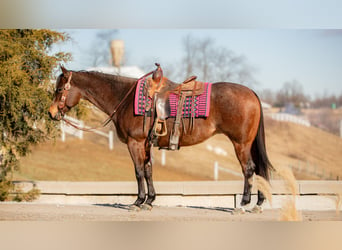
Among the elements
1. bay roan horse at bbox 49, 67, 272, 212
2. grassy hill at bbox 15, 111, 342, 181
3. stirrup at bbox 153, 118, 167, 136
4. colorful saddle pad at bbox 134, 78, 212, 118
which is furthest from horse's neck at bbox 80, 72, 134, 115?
grassy hill at bbox 15, 111, 342, 181

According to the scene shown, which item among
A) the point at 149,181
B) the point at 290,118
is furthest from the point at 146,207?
the point at 290,118

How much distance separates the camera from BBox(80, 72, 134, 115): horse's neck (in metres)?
9.56

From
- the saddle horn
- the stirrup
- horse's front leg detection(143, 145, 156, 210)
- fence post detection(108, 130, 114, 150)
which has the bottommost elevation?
fence post detection(108, 130, 114, 150)

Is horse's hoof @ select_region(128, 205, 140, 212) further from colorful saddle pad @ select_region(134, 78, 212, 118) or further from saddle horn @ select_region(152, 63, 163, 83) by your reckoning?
saddle horn @ select_region(152, 63, 163, 83)

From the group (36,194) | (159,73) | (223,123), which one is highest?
(159,73)

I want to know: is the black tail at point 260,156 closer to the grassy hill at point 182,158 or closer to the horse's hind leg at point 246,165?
the horse's hind leg at point 246,165

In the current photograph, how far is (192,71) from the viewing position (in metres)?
28.1

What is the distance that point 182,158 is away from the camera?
31.0 m

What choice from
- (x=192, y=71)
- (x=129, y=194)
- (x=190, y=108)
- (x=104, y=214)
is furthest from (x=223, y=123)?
(x=192, y=71)

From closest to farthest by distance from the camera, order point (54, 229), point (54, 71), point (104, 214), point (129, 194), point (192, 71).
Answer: point (54, 229) → point (104, 214) → point (129, 194) → point (54, 71) → point (192, 71)

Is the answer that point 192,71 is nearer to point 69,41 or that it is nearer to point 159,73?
point 69,41

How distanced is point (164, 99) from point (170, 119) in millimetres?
323

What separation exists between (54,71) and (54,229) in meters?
5.95

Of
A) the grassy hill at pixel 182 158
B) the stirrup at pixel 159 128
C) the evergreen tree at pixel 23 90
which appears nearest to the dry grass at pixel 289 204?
the stirrup at pixel 159 128
